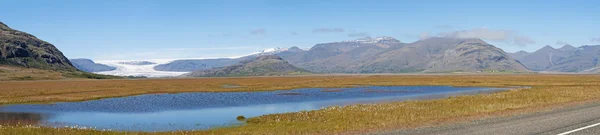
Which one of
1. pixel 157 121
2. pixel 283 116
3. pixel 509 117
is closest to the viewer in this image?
pixel 509 117

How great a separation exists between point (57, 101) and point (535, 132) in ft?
248

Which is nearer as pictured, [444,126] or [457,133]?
[457,133]

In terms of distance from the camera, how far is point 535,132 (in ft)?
73.6

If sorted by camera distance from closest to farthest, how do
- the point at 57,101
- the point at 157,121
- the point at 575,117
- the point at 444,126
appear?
the point at 444,126 → the point at 575,117 → the point at 157,121 → the point at 57,101

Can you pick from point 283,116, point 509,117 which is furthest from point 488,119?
point 283,116

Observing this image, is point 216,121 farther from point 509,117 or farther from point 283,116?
point 509,117

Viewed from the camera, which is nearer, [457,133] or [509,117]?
[457,133]

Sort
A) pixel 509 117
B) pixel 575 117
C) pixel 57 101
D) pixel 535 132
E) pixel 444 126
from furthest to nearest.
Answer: pixel 57 101, pixel 509 117, pixel 575 117, pixel 444 126, pixel 535 132

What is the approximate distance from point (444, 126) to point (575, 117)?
8.86m

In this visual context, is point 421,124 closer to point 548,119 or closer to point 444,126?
point 444,126

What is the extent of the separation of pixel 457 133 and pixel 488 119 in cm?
790

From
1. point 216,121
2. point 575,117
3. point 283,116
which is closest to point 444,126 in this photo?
Result: point 575,117

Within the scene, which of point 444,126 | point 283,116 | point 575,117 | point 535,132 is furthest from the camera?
point 283,116

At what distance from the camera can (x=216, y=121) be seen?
141 feet
